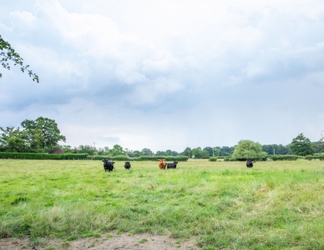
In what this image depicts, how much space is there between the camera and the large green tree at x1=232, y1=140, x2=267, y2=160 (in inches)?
2003

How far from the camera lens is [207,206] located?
25.4 ft

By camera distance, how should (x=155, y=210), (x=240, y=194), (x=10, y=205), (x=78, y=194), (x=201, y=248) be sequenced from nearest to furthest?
(x=201, y=248) → (x=155, y=210) → (x=10, y=205) → (x=240, y=194) → (x=78, y=194)

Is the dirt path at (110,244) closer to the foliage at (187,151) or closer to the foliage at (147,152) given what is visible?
the foliage at (187,151)

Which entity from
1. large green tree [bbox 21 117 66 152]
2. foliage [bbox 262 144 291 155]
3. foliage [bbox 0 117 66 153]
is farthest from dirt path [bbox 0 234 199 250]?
foliage [bbox 262 144 291 155]

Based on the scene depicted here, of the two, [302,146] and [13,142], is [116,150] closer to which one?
[13,142]

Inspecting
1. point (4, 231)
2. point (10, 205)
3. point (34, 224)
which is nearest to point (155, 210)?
point (34, 224)

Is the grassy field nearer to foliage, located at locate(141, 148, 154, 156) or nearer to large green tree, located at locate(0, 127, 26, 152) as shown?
large green tree, located at locate(0, 127, 26, 152)

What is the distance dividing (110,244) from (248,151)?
49.2 meters

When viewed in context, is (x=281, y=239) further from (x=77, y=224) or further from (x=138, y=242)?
(x=77, y=224)

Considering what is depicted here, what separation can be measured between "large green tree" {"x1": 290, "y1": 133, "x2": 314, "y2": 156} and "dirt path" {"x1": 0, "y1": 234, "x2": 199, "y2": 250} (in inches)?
2801

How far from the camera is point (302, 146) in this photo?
6738 cm

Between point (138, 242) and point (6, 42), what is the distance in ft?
17.8

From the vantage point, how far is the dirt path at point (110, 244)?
5.16 m

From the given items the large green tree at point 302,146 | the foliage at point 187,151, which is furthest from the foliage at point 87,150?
the large green tree at point 302,146
